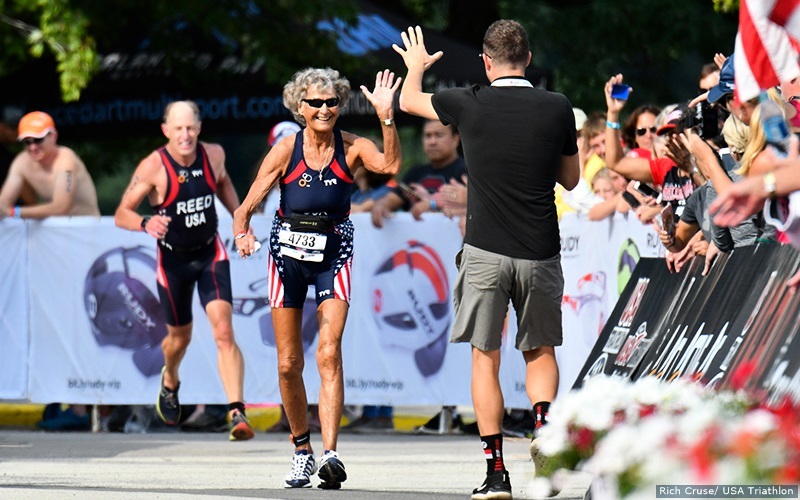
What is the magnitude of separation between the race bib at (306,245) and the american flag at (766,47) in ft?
11.1

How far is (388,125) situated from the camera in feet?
30.0

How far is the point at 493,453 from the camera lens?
798cm

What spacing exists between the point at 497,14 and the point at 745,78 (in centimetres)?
1566

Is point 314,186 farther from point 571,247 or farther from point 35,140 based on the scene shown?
point 35,140

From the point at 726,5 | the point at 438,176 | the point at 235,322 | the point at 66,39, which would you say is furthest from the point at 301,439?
the point at 66,39

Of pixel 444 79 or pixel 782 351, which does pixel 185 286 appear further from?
pixel 782 351

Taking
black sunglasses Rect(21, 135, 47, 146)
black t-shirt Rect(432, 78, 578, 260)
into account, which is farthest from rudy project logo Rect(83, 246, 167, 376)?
black t-shirt Rect(432, 78, 578, 260)

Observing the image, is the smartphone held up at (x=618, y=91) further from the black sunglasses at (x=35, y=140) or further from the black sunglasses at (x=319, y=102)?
the black sunglasses at (x=35, y=140)

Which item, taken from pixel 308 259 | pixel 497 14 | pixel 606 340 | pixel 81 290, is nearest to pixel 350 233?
pixel 308 259

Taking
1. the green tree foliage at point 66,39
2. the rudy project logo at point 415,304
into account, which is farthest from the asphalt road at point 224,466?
the green tree foliage at point 66,39

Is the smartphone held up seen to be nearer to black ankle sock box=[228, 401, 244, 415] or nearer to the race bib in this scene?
the race bib

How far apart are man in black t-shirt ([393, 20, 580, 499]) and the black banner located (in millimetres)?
613

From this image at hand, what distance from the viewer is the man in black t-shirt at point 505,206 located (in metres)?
8.09

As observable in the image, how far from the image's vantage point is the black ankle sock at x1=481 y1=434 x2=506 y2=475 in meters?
7.93
